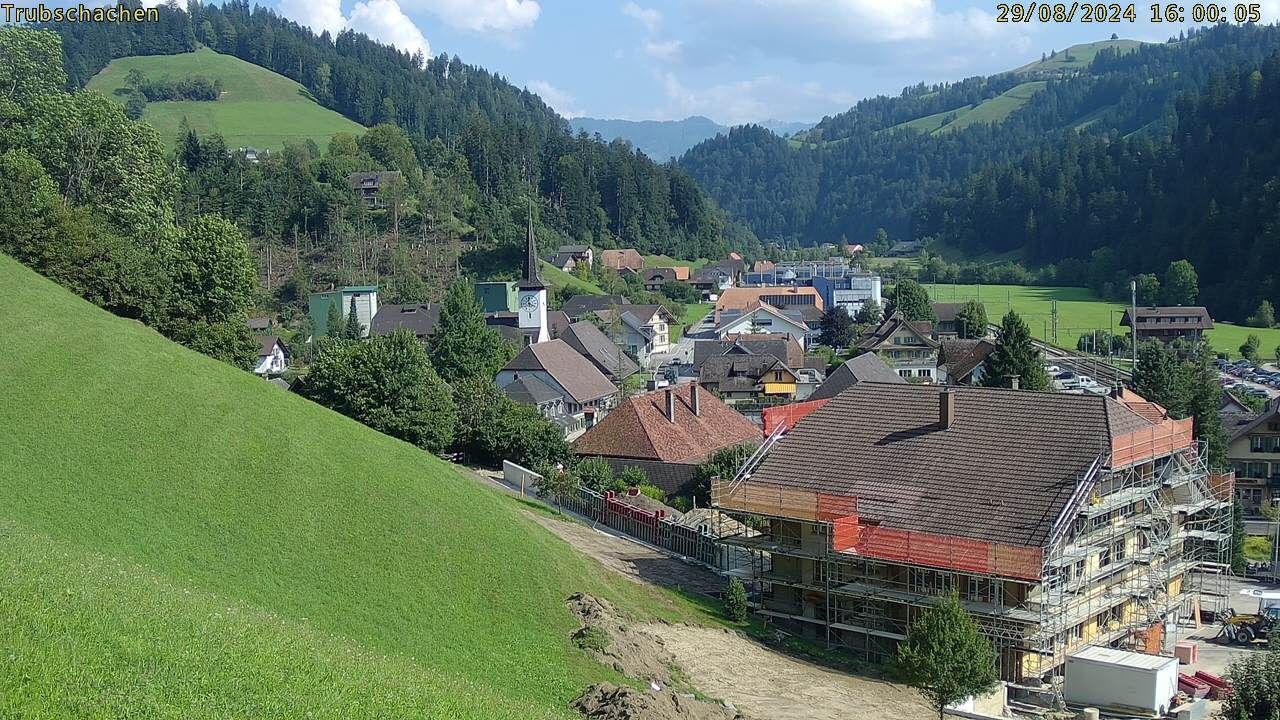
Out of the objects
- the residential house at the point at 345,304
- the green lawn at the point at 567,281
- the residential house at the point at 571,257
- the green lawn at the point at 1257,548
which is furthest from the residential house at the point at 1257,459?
the residential house at the point at 571,257

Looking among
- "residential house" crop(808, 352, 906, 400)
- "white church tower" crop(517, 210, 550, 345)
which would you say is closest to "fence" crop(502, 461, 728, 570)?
"residential house" crop(808, 352, 906, 400)

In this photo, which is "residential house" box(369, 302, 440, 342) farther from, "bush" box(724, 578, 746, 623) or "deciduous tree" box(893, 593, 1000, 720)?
"deciduous tree" box(893, 593, 1000, 720)

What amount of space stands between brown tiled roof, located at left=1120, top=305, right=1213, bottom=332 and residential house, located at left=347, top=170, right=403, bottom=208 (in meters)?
66.8

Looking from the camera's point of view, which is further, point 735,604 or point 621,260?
point 621,260

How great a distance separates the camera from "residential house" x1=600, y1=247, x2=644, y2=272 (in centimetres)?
13125

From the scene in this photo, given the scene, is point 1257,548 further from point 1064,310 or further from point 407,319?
point 1064,310

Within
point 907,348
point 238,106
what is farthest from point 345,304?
point 238,106

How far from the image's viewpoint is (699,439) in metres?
46.8

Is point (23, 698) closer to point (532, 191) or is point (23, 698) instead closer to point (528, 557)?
point (528, 557)

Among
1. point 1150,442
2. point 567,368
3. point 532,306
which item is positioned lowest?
point 1150,442

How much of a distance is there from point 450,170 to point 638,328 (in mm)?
39409

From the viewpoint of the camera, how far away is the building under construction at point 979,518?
27688 millimetres

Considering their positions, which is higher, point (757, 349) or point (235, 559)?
point (757, 349)

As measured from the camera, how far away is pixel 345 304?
9256 centimetres
